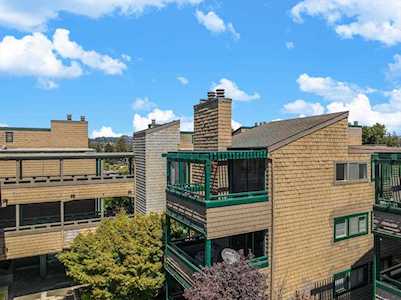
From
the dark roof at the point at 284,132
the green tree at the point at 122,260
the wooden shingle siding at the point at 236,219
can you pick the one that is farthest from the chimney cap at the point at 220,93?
the green tree at the point at 122,260

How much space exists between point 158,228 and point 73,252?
503 centimetres

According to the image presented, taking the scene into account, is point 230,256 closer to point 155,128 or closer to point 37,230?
point 155,128

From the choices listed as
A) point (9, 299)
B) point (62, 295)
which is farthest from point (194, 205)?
→ point (9, 299)

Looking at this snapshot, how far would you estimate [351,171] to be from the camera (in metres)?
17.0

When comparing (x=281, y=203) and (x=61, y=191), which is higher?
(x=281, y=203)

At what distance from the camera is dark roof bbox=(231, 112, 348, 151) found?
48.5 feet

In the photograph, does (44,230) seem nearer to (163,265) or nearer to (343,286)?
(163,265)

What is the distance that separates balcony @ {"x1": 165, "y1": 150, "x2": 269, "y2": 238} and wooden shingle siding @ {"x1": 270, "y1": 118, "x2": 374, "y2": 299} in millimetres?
951

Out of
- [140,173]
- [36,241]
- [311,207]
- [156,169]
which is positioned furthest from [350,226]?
[36,241]

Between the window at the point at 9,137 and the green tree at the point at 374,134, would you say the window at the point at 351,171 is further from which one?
the green tree at the point at 374,134

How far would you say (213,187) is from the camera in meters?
17.4

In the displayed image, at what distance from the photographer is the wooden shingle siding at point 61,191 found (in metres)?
21.5

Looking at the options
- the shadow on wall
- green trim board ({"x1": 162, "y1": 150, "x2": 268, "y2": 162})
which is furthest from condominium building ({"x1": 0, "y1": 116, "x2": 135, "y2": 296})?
the shadow on wall

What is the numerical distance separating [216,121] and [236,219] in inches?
Result: 219
